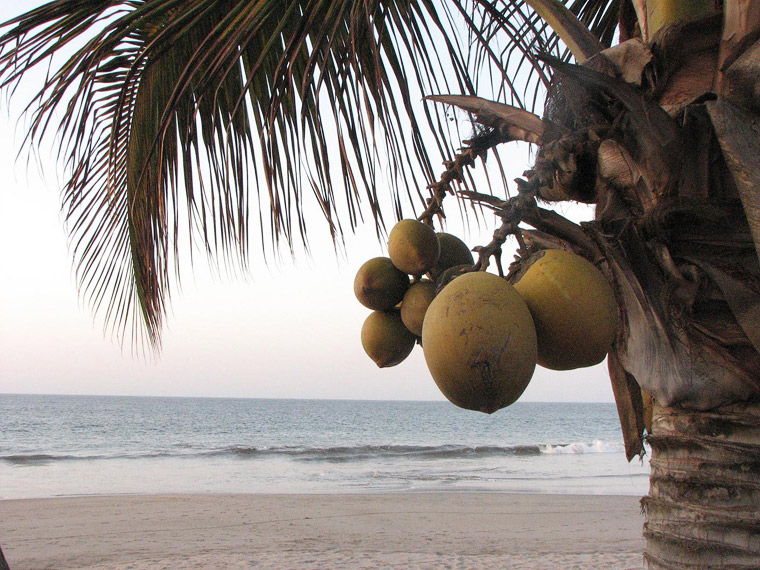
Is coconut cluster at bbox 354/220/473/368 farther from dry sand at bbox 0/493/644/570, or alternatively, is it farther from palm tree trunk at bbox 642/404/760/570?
dry sand at bbox 0/493/644/570

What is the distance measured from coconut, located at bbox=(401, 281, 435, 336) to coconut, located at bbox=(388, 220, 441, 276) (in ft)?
0.15

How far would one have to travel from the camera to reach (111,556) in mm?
8836

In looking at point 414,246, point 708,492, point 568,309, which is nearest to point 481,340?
point 568,309

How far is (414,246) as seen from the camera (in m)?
1.31

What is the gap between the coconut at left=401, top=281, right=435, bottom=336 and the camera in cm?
135

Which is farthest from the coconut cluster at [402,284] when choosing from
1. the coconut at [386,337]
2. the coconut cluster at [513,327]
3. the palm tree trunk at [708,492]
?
the palm tree trunk at [708,492]

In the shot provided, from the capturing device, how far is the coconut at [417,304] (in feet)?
4.42

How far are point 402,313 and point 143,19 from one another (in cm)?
122

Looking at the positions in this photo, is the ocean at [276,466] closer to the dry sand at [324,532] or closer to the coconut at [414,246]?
the dry sand at [324,532]

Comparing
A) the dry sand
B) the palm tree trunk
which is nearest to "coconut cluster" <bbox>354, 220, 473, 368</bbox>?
the palm tree trunk

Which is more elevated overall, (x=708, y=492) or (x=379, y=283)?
(x=379, y=283)

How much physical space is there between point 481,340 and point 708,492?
2.60 ft

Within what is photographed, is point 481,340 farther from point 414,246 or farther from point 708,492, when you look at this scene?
point 708,492

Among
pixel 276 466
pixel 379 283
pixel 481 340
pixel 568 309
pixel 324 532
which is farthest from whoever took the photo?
pixel 276 466
